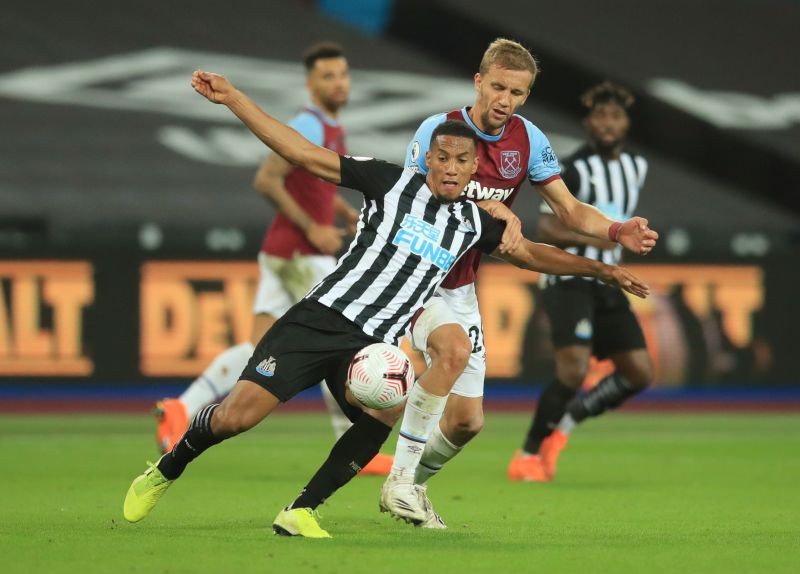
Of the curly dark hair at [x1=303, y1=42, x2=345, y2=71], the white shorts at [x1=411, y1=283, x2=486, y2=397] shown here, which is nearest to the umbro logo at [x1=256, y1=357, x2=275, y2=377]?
the white shorts at [x1=411, y1=283, x2=486, y2=397]

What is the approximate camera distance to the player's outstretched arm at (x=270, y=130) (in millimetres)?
5352

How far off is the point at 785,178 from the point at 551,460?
11323 mm

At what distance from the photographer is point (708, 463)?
8820 millimetres

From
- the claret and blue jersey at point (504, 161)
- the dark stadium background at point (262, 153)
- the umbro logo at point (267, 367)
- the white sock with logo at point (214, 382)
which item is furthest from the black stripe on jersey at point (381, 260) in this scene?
the dark stadium background at point (262, 153)

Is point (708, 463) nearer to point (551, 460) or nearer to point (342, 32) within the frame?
point (551, 460)

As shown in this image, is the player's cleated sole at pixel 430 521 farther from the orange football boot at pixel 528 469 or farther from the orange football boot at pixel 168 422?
the orange football boot at pixel 168 422

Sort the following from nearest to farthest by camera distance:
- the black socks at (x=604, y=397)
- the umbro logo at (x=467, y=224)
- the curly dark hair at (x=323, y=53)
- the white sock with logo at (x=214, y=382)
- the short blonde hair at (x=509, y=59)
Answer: the umbro logo at (x=467, y=224) → the short blonde hair at (x=509, y=59) → the black socks at (x=604, y=397) → the curly dark hair at (x=323, y=53) → the white sock with logo at (x=214, y=382)

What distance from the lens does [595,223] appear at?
590 centimetres

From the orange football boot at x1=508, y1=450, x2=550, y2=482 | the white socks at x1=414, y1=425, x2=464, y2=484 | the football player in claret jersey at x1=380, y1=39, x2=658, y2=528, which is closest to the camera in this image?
the football player in claret jersey at x1=380, y1=39, x2=658, y2=528

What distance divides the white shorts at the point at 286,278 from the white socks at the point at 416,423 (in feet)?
8.59

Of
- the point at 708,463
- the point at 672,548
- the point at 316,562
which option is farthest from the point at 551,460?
the point at 316,562

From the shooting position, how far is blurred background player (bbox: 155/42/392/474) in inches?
322

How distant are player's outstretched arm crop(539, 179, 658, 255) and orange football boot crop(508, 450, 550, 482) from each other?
2.13 m

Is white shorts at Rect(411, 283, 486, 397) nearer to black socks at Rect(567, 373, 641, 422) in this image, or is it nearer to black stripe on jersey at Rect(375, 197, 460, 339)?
black stripe on jersey at Rect(375, 197, 460, 339)
